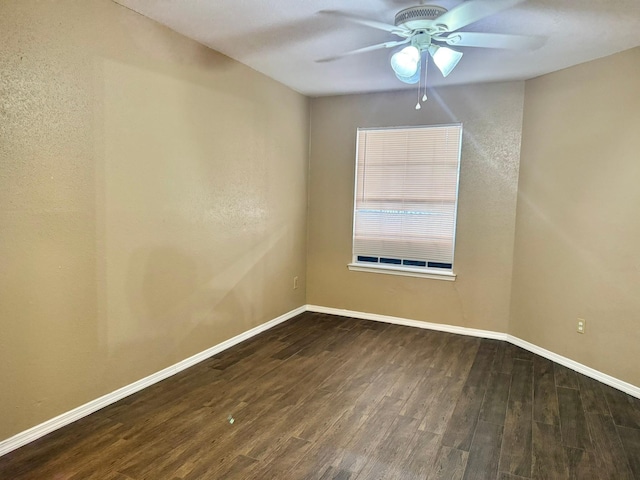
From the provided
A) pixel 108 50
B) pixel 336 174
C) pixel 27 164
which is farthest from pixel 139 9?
pixel 336 174

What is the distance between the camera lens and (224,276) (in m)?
3.71

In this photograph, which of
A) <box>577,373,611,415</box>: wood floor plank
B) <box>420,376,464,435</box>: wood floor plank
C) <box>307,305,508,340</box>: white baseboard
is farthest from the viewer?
<box>307,305,508,340</box>: white baseboard

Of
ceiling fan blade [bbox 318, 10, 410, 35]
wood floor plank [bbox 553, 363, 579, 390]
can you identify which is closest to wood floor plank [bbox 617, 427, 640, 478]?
wood floor plank [bbox 553, 363, 579, 390]

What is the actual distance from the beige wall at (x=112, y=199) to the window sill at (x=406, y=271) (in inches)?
55.1

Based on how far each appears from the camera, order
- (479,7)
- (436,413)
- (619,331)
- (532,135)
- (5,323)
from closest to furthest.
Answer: (479,7), (5,323), (436,413), (619,331), (532,135)

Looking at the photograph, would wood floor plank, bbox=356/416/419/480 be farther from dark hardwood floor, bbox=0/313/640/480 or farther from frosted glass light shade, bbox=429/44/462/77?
frosted glass light shade, bbox=429/44/462/77

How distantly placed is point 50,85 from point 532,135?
3840 mm

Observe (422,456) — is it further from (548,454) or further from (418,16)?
(418,16)

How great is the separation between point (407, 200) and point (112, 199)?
118 inches

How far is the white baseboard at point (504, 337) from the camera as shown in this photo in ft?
10.4

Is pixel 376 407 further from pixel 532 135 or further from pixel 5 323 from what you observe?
pixel 532 135

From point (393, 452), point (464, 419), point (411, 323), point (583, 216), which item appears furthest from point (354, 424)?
point (583, 216)

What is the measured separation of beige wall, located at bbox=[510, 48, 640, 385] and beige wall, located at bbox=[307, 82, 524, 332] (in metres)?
0.16

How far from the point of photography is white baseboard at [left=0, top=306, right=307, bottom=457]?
2252mm
